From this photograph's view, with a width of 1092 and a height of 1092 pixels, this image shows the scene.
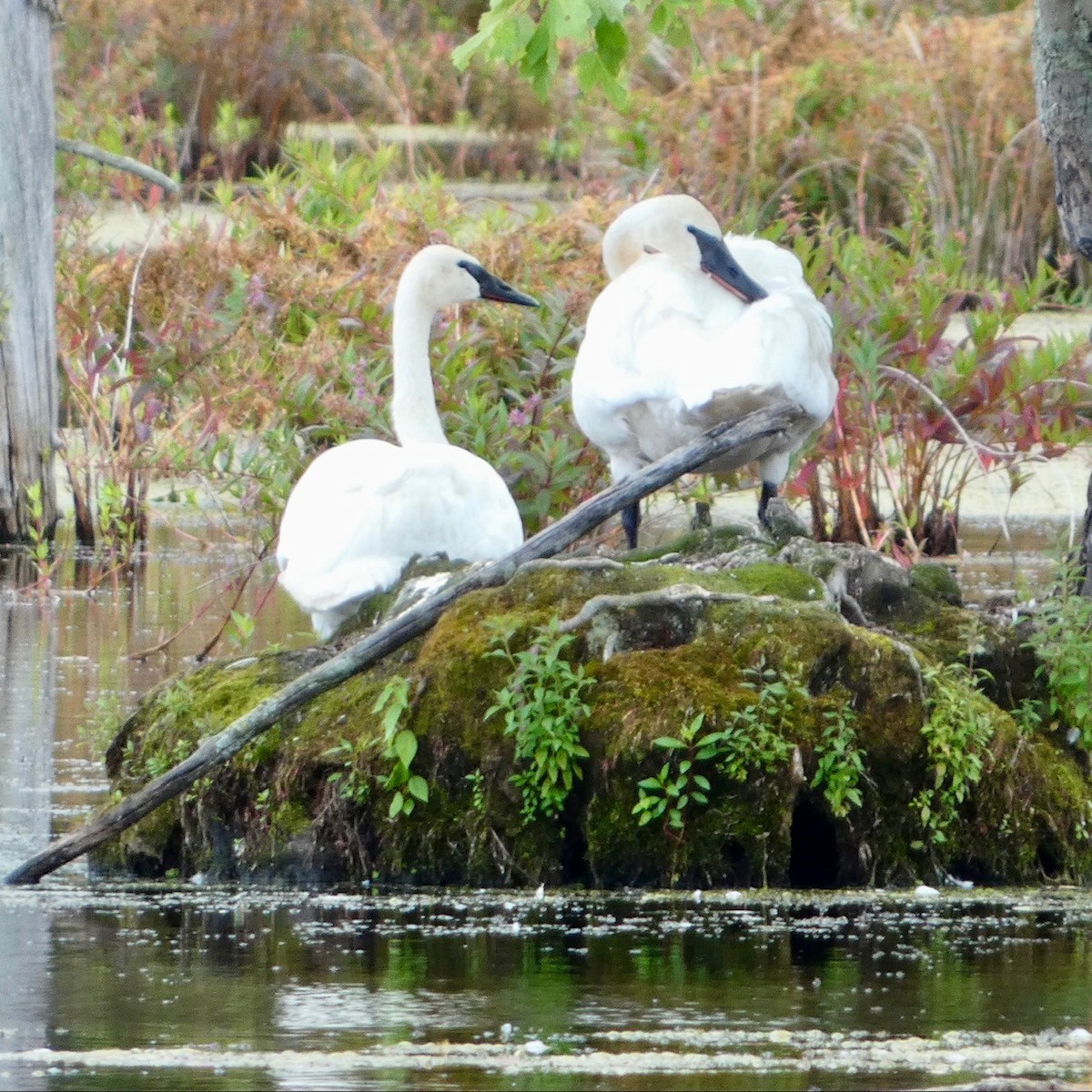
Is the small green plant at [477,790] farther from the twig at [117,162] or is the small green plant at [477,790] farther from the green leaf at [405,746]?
the twig at [117,162]

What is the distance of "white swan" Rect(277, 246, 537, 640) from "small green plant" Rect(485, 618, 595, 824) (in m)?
1.02

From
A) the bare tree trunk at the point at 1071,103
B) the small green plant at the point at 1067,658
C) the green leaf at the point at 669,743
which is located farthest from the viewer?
the bare tree trunk at the point at 1071,103

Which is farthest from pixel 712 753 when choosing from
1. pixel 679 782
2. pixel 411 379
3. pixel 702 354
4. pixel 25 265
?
pixel 25 265

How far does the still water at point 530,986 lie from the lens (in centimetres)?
405

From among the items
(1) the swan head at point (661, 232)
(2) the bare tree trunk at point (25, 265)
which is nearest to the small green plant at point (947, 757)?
(1) the swan head at point (661, 232)

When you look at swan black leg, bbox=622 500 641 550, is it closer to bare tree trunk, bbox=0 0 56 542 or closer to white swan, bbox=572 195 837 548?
white swan, bbox=572 195 837 548

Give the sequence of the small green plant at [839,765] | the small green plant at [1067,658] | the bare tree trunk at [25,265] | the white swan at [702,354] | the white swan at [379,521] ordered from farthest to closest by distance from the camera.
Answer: the bare tree trunk at [25,265], the white swan at [702,354], the white swan at [379,521], the small green plant at [1067,658], the small green plant at [839,765]

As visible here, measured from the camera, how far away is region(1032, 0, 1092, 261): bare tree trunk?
650cm

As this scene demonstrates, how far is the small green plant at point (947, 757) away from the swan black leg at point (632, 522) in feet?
7.00

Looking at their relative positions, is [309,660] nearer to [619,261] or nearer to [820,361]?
[820,361]

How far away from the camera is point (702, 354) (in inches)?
282

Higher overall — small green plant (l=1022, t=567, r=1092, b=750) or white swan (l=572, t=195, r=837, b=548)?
white swan (l=572, t=195, r=837, b=548)

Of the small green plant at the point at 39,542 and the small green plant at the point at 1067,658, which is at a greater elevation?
the small green plant at the point at 39,542

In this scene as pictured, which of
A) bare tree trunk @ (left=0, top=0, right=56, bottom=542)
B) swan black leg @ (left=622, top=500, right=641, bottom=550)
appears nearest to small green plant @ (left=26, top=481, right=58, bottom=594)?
bare tree trunk @ (left=0, top=0, right=56, bottom=542)
